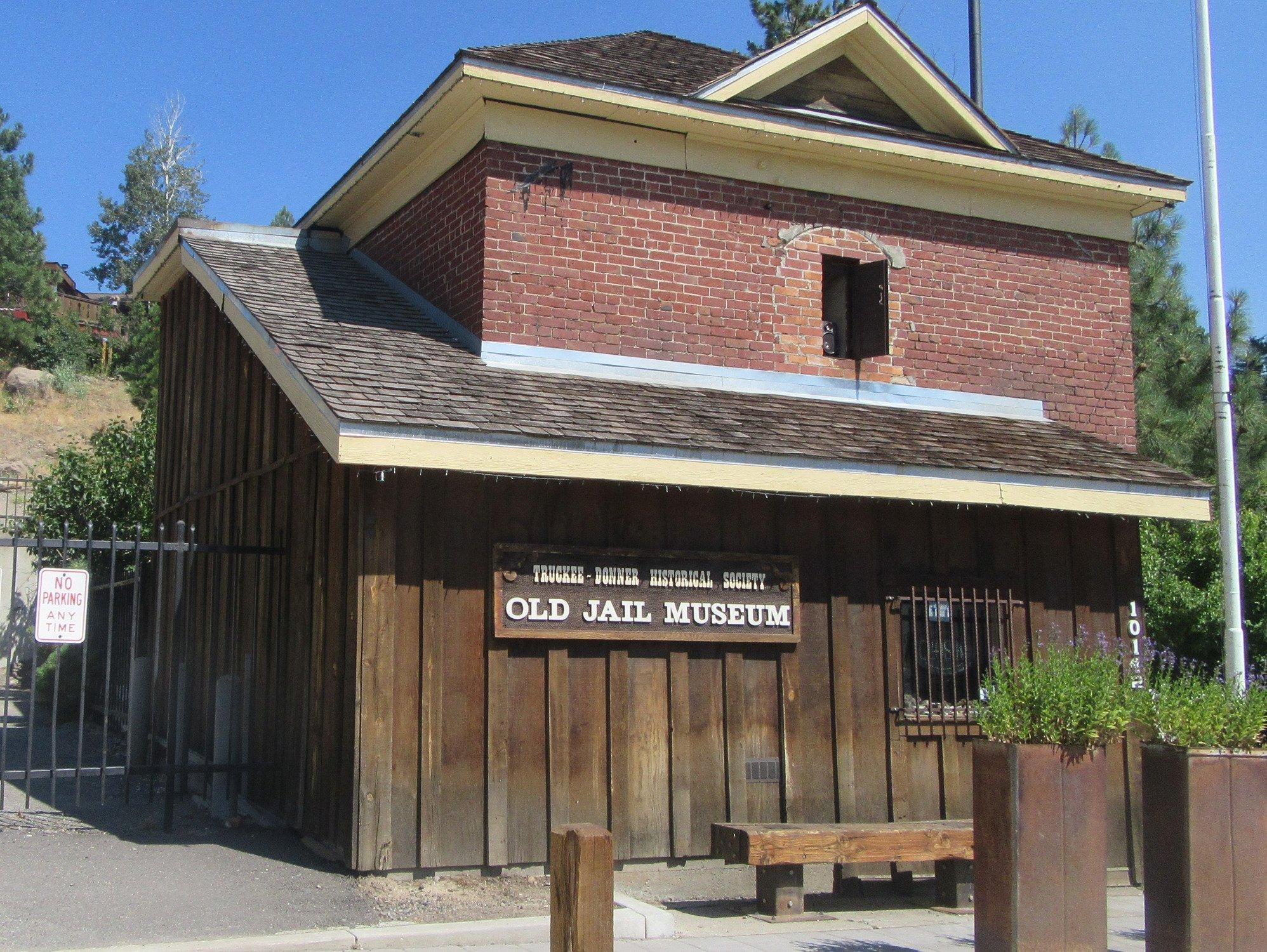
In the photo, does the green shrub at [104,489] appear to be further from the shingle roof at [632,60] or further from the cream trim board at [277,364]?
the shingle roof at [632,60]

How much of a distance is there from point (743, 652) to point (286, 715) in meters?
3.30

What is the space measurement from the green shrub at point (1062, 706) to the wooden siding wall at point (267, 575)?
3862 mm

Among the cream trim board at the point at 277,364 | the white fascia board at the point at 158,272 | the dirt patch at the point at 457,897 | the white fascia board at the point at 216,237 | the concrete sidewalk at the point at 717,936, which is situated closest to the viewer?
the concrete sidewalk at the point at 717,936

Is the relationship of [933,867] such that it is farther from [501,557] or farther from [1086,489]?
[501,557]

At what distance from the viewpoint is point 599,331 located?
10547 millimetres

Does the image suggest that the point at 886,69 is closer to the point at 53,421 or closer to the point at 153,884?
the point at 153,884

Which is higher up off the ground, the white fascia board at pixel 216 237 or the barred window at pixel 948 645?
the white fascia board at pixel 216 237

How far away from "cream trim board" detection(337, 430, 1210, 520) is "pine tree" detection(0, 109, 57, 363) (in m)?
41.4

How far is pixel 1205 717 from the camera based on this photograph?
250 inches

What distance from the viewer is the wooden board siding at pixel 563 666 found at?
26.8ft

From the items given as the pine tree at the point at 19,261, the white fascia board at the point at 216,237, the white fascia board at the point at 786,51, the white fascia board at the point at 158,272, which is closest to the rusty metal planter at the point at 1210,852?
the white fascia board at the point at 786,51

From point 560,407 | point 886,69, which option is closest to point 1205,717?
point 560,407

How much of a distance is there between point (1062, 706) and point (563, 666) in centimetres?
342

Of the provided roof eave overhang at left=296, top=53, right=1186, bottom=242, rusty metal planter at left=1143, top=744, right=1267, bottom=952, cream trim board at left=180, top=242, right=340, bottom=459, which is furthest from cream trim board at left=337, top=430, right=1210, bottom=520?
roof eave overhang at left=296, top=53, right=1186, bottom=242
